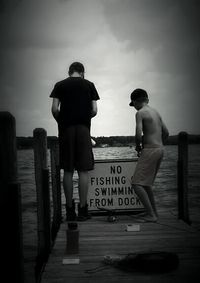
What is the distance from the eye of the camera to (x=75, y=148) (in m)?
6.12

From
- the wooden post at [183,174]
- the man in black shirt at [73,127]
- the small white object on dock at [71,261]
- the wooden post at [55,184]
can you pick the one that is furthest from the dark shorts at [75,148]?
the small white object on dock at [71,261]

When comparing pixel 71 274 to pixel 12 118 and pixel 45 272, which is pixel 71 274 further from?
pixel 12 118

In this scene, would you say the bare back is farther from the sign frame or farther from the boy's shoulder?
the sign frame

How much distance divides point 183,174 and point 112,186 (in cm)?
105

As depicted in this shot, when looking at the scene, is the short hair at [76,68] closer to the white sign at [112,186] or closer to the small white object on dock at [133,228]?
the white sign at [112,186]

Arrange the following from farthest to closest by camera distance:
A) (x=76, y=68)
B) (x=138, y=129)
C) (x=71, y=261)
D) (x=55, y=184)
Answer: (x=55, y=184) → (x=76, y=68) → (x=138, y=129) → (x=71, y=261)

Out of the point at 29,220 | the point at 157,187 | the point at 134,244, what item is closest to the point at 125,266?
the point at 134,244

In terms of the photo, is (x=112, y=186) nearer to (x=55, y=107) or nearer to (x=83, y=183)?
(x=83, y=183)

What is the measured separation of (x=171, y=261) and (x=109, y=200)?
3.17 m

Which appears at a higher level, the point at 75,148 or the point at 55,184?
the point at 75,148

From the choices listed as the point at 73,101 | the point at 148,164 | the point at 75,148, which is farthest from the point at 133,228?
the point at 73,101

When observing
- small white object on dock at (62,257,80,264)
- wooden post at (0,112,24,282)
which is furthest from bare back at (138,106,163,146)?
wooden post at (0,112,24,282)

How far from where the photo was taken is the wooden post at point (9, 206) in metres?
2.57

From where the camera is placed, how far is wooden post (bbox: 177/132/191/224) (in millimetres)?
6824
